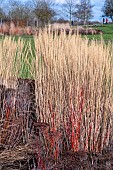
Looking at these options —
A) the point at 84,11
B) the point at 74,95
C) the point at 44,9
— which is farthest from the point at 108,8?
the point at 74,95

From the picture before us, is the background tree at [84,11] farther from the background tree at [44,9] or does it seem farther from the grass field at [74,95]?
the grass field at [74,95]

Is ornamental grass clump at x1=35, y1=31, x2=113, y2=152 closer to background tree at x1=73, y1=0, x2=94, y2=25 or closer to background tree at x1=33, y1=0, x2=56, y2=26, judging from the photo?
background tree at x1=33, y1=0, x2=56, y2=26

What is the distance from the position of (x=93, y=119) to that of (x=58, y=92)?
371mm

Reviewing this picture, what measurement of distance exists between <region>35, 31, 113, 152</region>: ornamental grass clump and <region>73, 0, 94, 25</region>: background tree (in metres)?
33.3

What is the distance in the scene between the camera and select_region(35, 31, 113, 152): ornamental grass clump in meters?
2.88

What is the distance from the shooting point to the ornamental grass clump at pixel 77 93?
2.88 meters

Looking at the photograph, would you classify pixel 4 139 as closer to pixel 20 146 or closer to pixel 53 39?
pixel 20 146

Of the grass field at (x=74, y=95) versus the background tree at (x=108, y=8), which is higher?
the background tree at (x=108, y=8)

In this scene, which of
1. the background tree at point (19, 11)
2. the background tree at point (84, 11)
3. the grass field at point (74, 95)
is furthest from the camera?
the background tree at point (84, 11)

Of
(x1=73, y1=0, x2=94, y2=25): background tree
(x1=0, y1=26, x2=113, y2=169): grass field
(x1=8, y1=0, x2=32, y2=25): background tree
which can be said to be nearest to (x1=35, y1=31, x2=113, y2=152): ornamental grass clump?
(x1=0, y1=26, x2=113, y2=169): grass field

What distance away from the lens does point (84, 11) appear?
3728 centimetres

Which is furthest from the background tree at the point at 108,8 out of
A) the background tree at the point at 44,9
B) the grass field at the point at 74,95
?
the grass field at the point at 74,95

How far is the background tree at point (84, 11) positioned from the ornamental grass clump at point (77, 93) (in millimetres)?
33294

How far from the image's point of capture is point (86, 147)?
2918 millimetres
